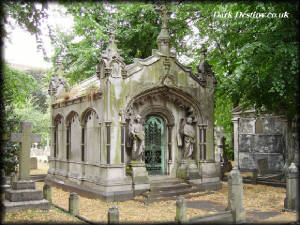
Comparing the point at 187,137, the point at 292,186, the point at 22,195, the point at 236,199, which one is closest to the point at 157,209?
the point at 236,199

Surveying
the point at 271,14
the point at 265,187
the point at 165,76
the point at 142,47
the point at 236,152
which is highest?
the point at 142,47

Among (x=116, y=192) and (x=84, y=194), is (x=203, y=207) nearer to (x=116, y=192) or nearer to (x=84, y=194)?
(x=116, y=192)

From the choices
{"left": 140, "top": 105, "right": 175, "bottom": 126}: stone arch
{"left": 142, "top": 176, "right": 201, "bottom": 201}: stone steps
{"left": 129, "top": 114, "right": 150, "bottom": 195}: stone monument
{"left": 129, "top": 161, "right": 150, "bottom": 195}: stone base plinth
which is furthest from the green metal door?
{"left": 129, "top": 161, "right": 150, "bottom": 195}: stone base plinth

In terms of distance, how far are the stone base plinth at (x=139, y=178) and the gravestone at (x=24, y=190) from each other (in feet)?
12.1

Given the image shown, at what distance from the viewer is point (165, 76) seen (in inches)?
492

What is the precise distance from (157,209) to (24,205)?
395 cm

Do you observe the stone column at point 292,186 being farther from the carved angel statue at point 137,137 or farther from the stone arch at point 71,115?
the stone arch at point 71,115

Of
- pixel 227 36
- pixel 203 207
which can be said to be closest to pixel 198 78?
pixel 227 36

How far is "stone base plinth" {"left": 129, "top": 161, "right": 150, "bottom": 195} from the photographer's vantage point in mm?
11492

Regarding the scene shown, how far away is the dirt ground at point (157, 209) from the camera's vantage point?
791 cm

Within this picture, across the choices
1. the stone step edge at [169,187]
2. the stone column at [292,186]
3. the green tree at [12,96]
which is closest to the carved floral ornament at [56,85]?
the green tree at [12,96]

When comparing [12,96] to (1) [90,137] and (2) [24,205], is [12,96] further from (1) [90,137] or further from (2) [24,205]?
(2) [24,205]

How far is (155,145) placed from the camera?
43.6ft

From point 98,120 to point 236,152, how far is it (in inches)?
404
